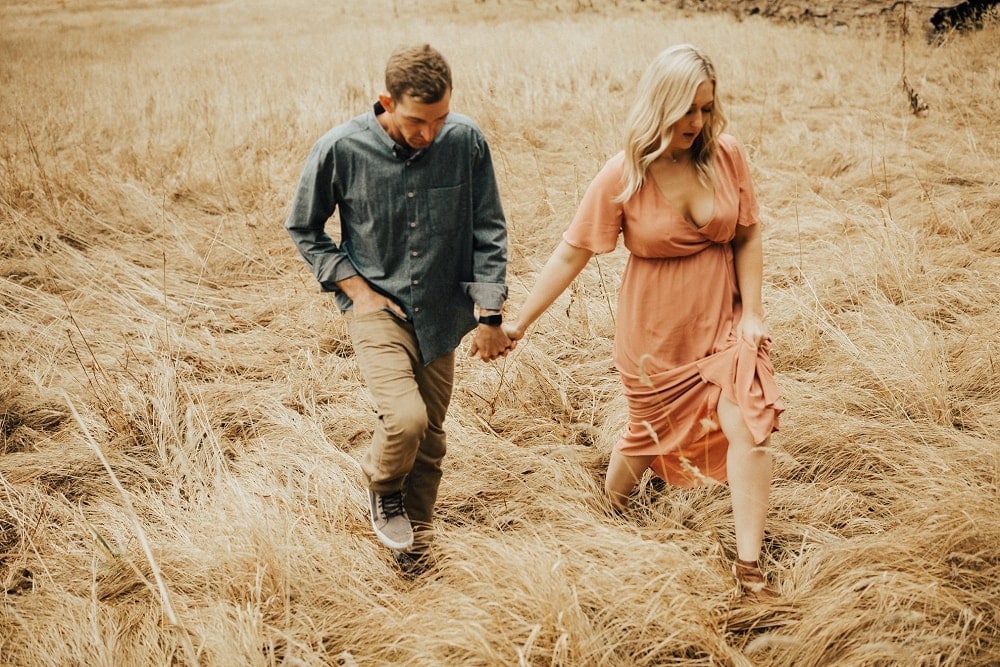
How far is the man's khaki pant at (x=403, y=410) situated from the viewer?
2145 millimetres

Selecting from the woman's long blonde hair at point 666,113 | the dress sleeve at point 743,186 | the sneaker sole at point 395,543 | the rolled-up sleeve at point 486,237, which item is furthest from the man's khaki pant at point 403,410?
the dress sleeve at point 743,186

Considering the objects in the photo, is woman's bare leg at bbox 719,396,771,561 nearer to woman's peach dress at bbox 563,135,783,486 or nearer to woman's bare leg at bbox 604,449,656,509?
woman's peach dress at bbox 563,135,783,486

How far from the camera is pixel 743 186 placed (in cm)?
234

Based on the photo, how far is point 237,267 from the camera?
5137 mm

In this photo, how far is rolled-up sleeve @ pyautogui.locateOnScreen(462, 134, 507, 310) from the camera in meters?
2.36

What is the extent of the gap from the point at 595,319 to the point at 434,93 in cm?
231

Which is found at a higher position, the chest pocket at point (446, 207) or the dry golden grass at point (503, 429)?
the chest pocket at point (446, 207)

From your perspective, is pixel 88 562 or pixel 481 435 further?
pixel 481 435

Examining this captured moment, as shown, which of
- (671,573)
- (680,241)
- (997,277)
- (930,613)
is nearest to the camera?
(930,613)

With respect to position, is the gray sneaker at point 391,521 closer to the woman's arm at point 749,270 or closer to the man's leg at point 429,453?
the man's leg at point 429,453

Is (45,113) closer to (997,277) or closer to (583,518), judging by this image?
(583,518)

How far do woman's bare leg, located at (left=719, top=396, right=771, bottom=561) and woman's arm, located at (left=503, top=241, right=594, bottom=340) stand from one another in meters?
0.73

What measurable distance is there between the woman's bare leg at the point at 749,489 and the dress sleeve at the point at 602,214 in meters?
0.71

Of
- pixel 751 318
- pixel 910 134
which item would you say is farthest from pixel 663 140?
pixel 910 134
